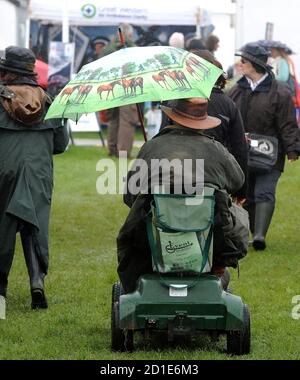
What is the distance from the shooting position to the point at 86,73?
6.71 metres

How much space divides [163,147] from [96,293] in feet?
7.75

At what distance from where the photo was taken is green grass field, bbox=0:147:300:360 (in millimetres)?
6712

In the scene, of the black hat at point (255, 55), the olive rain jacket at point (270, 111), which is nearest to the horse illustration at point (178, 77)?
the black hat at point (255, 55)

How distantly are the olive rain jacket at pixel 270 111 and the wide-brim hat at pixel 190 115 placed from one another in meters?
3.78

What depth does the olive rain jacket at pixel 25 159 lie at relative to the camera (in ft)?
25.7

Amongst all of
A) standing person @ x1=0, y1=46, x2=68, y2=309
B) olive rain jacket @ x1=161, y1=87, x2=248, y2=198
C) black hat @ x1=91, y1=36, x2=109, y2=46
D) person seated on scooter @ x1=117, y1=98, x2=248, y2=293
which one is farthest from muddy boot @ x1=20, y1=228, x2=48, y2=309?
black hat @ x1=91, y1=36, x2=109, y2=46

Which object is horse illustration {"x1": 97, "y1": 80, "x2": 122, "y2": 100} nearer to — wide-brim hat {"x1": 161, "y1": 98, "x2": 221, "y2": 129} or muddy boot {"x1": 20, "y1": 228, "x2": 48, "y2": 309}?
wide-brim hat {"x1": 161, "y1": 98, "x2": 221, "y2": 129}

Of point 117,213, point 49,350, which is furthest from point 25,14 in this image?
point 49,350

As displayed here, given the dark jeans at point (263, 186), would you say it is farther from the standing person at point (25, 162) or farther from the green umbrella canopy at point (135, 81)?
the green umbrella canopy at point (135, 81)

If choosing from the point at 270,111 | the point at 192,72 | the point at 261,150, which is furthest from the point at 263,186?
the point at 192,72

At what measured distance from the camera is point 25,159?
793 cm

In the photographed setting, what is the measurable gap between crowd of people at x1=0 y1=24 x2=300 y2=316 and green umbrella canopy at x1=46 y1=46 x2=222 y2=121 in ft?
0.79
